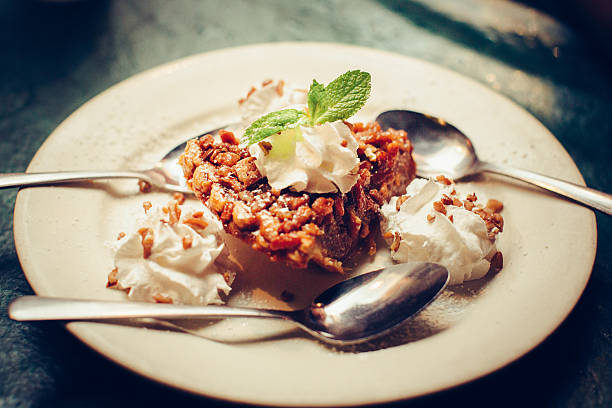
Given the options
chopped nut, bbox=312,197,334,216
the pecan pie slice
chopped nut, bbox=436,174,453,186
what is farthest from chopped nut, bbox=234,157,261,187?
chopped nut, bbox=436,174,453,186

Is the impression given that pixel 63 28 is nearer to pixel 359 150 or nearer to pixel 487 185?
pixel 359 150

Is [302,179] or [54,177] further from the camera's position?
[54,177]

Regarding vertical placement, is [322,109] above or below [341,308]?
above

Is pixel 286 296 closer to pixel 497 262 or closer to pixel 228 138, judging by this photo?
pixel 228 138

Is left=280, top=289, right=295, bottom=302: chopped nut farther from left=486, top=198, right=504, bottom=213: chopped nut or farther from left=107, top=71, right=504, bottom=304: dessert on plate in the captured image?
left=486, top=198, right=504, bottom=213: chopped nut

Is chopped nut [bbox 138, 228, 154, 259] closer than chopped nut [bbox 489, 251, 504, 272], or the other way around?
chopped nut [bbox 138, 228, 154, 259]

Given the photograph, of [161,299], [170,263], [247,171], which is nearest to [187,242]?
[170,263]
